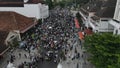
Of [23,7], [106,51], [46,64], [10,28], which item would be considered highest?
[106,51]

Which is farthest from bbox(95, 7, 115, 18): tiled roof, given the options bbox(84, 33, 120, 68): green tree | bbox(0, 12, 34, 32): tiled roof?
bbox(0, 12, 34, 32): tiled roof

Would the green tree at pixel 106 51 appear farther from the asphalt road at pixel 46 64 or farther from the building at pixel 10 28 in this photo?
the building at pixel 10 28

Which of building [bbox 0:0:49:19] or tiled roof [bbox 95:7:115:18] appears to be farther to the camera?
building [bbox 0:0:49:19]

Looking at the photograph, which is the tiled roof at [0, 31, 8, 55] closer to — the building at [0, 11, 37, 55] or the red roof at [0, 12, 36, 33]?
the building at [0, 11, 37, 55]

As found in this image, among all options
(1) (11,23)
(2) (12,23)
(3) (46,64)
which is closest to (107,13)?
(3) (46,64)

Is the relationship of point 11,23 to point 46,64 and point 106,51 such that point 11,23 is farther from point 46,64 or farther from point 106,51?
point 106,51

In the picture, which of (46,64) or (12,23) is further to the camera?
(12,23)

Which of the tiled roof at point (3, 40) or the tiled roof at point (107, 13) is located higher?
the tiled roof at point (107, 13)

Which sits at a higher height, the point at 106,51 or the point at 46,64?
the point at 106,51

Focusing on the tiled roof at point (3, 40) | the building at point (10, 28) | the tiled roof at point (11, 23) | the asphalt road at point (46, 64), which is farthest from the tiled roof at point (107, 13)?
the tiled roof at point (3, 40)
